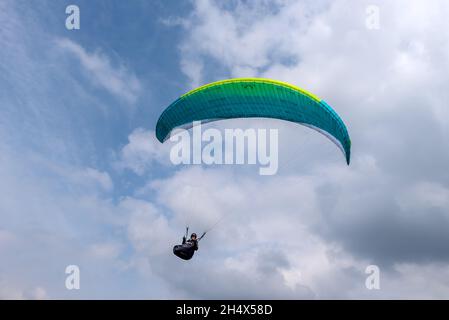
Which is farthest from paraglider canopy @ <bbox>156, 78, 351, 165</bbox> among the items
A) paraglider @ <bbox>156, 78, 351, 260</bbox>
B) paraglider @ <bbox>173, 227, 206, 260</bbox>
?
paraglider @ <bbox>173, 227, 206, 260</bbox>

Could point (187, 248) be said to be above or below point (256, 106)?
below

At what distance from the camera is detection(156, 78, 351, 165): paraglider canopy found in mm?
21031

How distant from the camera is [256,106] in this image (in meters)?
22.7

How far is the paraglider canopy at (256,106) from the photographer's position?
21.0 m

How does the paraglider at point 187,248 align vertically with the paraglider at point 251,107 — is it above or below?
below

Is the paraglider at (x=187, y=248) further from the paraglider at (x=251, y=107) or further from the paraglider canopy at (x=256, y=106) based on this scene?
the paraglider canopy at (x=256, y=106)

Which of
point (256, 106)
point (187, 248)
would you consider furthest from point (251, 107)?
point (187, 248)

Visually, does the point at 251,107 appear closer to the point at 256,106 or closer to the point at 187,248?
the point at 256,106

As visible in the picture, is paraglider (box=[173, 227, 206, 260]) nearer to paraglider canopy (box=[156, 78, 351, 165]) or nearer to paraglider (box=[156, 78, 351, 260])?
paraglider (box=[156, 78, 351, 260])

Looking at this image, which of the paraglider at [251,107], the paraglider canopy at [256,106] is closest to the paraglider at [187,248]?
the paraglider at [251,107]

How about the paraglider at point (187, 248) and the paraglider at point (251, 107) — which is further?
the paraglider at point (187, 248)

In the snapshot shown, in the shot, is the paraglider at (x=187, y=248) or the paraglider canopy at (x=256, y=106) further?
the paraglider at (x=187, y=248)

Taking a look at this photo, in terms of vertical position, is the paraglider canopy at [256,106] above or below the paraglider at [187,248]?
above
